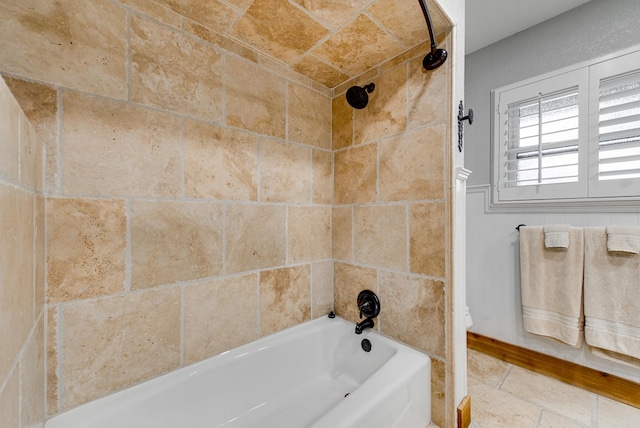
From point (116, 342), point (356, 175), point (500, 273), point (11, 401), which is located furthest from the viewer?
point (500, 273)

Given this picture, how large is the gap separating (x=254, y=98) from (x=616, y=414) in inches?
99.0

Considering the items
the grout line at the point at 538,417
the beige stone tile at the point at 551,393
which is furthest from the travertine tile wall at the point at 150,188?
the beige stone tile at the point at 551,393

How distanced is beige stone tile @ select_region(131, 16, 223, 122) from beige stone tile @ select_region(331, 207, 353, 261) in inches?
32.7

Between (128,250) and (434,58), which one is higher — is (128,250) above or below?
below

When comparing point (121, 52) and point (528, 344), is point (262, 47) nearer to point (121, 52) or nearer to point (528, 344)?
point (121, 52)

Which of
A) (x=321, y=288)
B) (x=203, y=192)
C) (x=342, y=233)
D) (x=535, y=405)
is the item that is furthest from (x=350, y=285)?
(x=535, y=405)

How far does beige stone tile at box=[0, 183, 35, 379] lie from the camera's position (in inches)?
16.2

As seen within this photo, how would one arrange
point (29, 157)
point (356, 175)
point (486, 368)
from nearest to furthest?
point (29, 157) < point (356, 175) < point (486, 368)

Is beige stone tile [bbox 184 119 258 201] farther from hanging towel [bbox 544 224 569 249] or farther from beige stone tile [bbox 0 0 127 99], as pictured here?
hanging towel [bbox 544 224 569 249]

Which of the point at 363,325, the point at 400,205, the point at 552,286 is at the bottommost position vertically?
the point at 363,325

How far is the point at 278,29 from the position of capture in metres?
1.10

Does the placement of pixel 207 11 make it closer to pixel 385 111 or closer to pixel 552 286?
pixel 385 111

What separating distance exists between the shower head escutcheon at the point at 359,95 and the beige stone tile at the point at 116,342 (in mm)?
1235

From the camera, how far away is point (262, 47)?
4.00ft
